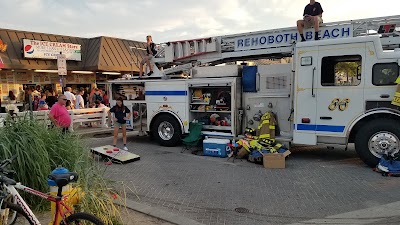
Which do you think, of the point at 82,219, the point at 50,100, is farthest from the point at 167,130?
the point at 82,219

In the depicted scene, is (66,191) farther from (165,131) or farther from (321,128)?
(165,131)

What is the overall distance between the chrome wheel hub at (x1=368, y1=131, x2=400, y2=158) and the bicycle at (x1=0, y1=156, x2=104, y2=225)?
605cm

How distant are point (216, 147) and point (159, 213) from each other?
3.99 m

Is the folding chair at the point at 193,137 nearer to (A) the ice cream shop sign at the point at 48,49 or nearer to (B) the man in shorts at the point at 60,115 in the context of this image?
(B) the man in shorts at the point at 60,115

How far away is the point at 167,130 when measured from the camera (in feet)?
32.4

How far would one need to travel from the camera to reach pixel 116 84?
1076 cm

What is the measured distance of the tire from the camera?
31.6ft

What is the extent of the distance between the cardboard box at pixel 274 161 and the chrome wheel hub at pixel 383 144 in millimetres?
1872

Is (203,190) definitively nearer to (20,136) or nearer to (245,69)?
(20,136)

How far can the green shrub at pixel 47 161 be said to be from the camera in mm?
3936

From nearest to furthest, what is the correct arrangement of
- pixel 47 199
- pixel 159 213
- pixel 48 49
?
pixel 47 199 < pixel 159 213 < pixel 48 49

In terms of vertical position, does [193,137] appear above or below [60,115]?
below

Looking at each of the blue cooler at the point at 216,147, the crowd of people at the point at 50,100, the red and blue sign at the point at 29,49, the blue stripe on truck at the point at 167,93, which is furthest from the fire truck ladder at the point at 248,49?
the red and blue sign at the point at 29,49

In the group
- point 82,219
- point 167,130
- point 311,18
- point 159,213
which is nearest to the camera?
point 82,219
